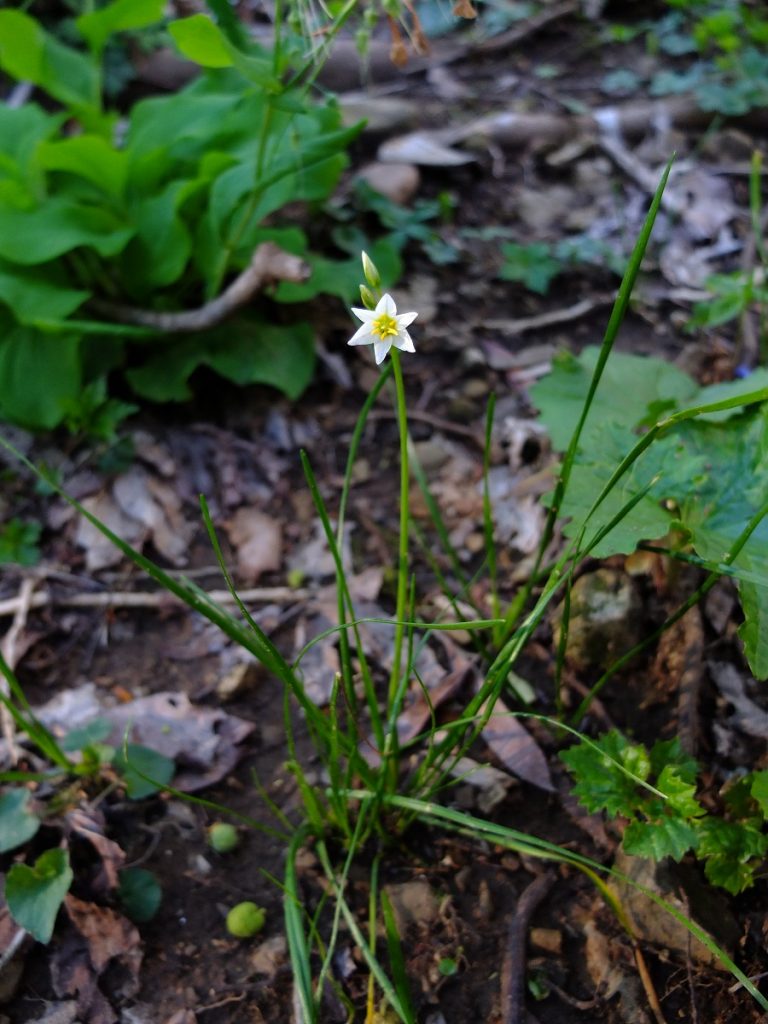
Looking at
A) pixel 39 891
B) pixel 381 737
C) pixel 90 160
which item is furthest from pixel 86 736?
pixel 90 160

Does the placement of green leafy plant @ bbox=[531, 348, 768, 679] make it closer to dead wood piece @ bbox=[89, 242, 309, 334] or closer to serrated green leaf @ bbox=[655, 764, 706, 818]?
serrated green leaf @ bbox=[655, 764, 706, 818]

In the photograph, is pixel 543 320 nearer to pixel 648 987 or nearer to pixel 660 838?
pixel 660 838

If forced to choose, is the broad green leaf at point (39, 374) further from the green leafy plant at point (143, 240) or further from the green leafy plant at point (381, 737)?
the green leafy plant at point (381, 737)

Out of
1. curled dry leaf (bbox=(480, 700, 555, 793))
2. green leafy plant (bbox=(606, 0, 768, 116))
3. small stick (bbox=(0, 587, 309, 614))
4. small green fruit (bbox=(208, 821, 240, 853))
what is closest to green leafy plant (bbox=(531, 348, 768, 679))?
curled dry leaf (bbox=(480, 700, 555, 793))

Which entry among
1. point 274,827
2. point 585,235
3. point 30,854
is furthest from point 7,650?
point 585,235

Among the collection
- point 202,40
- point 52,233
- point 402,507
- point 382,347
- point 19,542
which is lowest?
point 19,542

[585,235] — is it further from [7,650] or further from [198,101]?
[7,650]
